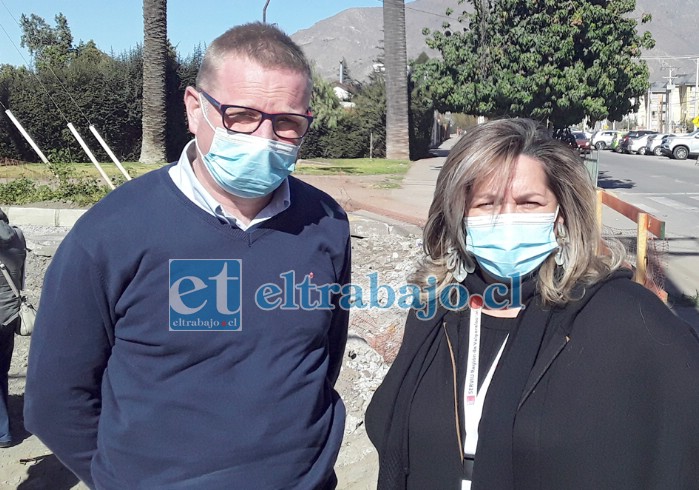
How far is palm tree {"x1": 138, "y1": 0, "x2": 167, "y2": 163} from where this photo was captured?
810 inches

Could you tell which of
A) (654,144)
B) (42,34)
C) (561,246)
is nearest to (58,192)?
(561,246)

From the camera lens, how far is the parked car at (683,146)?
125 ft

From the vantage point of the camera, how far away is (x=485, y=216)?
2.37 meters

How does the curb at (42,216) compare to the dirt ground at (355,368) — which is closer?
the dirt ground at (355,368)

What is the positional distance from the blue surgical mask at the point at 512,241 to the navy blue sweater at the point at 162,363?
2.07 ft

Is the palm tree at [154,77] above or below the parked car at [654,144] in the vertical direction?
above

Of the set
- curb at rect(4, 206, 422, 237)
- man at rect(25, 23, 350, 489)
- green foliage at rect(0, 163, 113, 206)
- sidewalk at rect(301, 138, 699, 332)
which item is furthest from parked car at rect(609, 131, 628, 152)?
man at rect(25, 23, 350, 489)

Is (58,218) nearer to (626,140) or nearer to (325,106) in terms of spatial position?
(325,106)

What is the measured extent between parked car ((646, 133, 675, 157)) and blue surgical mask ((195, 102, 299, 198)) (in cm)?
4369

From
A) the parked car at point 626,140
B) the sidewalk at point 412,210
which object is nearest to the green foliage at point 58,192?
the sidewalk at point 412,210

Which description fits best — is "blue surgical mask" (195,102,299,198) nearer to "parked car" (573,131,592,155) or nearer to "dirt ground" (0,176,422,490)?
"dirt ground" (0,176,422,490)

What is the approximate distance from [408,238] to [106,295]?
360 inches

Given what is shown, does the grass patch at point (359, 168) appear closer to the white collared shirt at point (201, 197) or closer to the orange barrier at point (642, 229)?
the orange barrier at point (642, 229)

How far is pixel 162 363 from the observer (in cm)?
207
